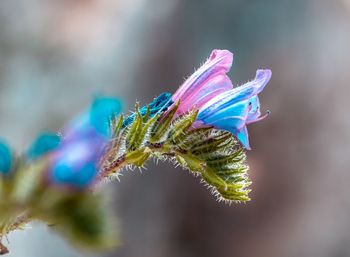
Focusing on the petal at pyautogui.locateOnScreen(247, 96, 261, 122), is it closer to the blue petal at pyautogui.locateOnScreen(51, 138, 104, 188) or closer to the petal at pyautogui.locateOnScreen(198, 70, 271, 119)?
the petal at pyautogui.locateOnScreen(198, 70, 271, 119)

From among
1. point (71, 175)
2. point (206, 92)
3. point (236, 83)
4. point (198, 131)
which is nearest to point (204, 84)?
point (206, 92)

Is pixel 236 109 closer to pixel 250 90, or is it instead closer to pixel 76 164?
pixel 250 90

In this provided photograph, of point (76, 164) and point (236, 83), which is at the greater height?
point (236, 83)

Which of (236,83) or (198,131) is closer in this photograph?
(198,131)

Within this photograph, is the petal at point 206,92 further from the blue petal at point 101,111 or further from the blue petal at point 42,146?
the blue petal at point 42,146

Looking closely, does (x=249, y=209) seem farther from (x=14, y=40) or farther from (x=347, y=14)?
(x=14, y=40)

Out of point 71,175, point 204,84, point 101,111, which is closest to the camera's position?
point 71,175
